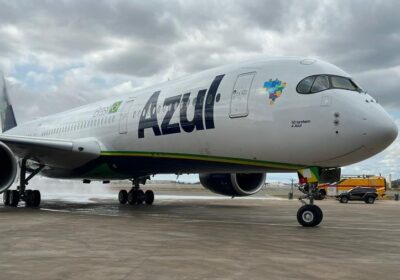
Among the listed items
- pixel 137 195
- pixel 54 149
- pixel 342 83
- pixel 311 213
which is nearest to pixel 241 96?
pixel 342 83

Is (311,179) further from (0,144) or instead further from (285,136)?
(0,144)

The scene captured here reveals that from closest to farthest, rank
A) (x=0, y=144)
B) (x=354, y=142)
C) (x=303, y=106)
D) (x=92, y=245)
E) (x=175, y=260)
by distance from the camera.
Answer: (x=175, y=260), (x=92, y=245), (x=354, y=142), (x=303, y=106), (x=0, y=144)

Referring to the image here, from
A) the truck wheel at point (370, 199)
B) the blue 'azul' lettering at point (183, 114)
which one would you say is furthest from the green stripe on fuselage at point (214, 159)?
the truck wheel at point (370, 199)

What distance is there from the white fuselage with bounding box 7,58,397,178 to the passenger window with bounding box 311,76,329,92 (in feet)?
0.43

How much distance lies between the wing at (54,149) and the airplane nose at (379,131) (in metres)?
9.16

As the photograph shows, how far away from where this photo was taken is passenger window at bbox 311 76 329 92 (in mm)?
9273

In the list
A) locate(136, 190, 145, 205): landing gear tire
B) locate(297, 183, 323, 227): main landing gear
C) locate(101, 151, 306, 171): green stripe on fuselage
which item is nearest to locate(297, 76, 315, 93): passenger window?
locate(101, 151, 306, 171): green stripe on fuselage

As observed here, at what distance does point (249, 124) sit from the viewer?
10.1m

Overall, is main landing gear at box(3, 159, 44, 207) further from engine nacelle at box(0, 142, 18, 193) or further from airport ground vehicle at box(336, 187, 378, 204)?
airport ground vehicle at box(336, 187, 378, 204)

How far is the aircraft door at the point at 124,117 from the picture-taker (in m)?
14.1

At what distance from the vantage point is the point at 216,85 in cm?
1124

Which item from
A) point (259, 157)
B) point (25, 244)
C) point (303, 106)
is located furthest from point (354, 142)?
A: point (25, 244)

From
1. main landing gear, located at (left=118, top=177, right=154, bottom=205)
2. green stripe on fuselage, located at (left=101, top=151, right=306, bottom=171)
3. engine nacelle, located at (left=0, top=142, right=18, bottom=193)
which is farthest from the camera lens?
main landing gear, located at (left=118, top=177, right=154, bottom=205)

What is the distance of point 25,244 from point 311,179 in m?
5.84
